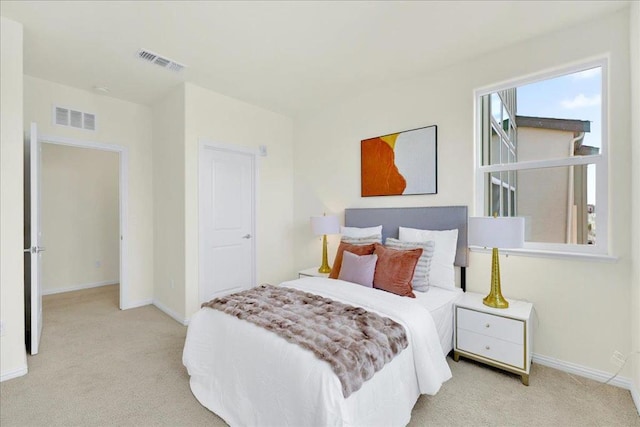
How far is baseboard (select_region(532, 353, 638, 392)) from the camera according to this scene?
2.11 metres

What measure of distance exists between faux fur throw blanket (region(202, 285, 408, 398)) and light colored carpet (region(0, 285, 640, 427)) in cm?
61

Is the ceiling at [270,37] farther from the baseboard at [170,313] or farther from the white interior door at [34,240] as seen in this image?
the baseboard at [170,313]

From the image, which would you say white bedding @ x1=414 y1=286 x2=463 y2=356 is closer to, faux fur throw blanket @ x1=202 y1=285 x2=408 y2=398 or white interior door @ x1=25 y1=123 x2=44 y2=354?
faux fur throw blanket @ x1=202 y1=285 x2=408 y2=398

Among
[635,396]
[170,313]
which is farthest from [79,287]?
[635,396]

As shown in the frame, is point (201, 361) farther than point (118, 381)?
No

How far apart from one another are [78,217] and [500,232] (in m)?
5.89

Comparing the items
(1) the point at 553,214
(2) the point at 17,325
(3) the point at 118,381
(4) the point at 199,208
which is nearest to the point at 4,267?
(2) the point at 17,325

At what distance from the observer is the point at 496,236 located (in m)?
2.22

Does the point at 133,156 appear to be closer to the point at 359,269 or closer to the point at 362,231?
the point at 362,231

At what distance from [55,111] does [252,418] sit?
3902 mm

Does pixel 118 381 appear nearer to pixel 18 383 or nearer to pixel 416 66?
pixel 18 383

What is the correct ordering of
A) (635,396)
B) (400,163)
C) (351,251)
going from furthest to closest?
(400,163) → (351,251) → (635,396)

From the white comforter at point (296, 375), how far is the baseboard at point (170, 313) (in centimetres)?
138

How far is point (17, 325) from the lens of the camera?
2307mm
